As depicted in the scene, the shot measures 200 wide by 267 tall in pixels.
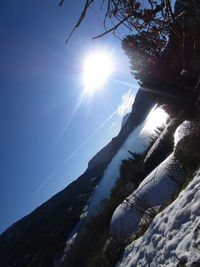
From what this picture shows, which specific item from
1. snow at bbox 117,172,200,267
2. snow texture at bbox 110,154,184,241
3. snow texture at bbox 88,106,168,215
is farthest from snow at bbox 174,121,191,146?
snow texture at bbox 88,106,168,215

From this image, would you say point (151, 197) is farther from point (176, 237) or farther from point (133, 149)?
point (133, 149)

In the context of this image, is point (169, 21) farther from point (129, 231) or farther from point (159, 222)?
point (129, 231)

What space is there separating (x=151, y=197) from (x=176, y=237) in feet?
9.64

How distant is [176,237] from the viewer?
3285mm

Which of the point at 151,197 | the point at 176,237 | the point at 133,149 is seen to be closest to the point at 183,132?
the point at 151,197

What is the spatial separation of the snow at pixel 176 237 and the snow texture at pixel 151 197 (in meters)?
1.27

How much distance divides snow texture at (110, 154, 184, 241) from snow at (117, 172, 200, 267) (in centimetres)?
127

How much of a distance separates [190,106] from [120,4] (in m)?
10.0

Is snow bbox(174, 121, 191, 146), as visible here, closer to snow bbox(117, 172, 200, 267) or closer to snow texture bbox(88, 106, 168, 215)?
snow bbox(117, 172, 200, 267)

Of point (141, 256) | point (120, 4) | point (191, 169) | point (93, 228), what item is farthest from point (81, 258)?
point (120, 4)

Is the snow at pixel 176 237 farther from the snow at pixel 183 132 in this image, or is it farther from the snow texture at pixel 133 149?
the snow texture at pixel 133 149

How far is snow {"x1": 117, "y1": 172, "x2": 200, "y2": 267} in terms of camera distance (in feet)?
9.55

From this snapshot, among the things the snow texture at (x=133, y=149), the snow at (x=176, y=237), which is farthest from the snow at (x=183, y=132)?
the snow texture at (x=133, y=149)

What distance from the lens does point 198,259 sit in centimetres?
264
